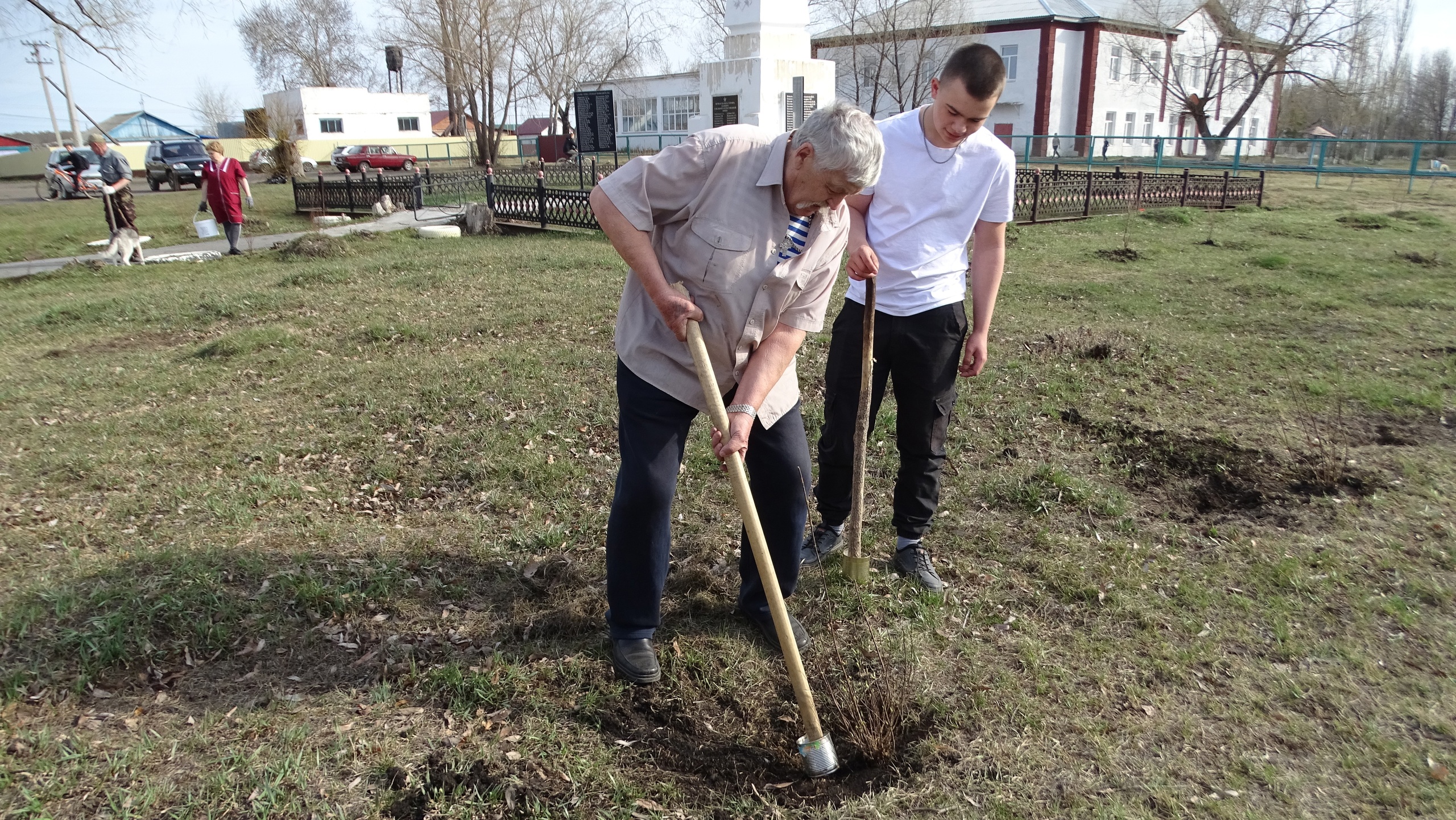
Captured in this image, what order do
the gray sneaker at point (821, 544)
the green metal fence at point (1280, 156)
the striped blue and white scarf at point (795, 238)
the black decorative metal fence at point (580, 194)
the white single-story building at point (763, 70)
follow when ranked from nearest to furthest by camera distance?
the striped blue and white scarf at point (795, 238) < the gray sneaker at point (821, 544) < the black decorative metal fence at point (580, 194) < the white single-story building at point (763, 70) < the green metal fence at point (1280, 156)

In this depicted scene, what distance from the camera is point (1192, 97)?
45.0 metres

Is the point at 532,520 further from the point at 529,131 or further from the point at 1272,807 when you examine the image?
the point at 529,131

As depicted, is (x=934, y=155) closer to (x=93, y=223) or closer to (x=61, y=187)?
(x=93, y=223)

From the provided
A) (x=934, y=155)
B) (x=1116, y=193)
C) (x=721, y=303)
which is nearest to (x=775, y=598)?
(x=721, y=303)

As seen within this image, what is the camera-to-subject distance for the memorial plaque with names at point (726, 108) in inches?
867

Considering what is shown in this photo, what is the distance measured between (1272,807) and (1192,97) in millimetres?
51031

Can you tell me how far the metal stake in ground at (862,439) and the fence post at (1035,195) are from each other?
1350 cm

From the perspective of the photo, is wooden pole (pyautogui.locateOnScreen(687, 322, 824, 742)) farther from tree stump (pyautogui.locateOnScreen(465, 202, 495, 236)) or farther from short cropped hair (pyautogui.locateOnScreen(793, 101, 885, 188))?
tree stump (pyautogui.locateOnScreen(465, 202, 495, 236))

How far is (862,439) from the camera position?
324cm

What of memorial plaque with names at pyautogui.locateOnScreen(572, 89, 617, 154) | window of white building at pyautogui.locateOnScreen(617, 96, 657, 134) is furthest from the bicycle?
window of white building at pyautogui.locateOnScreen(617, 96, 657, 134)

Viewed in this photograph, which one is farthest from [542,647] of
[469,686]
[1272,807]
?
[1272,807]

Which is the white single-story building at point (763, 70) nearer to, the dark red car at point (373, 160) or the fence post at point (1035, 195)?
the fence post at point (1035, 195)

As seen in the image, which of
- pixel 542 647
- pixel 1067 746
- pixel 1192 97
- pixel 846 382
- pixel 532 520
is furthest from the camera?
pixel 1192 97

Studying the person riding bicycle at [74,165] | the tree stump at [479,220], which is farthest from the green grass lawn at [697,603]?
the person riding bicycle at [74,165]
